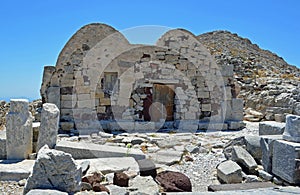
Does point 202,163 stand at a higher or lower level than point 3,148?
→ lower

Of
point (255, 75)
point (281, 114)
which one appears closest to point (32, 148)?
point (281, 114)

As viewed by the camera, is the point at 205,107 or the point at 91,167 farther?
the point at 205,107

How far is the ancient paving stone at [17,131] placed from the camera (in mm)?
5621

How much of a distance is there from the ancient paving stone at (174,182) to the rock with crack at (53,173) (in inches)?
53.3

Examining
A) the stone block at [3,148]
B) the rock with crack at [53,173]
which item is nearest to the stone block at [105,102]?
the stone block at [3,148]

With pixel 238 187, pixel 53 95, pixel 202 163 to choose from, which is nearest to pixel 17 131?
pixel 53 95

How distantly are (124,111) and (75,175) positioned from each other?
238 inches

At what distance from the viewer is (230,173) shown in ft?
16.4

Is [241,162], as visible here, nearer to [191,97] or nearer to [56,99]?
[191,97]

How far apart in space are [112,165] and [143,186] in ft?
4.89

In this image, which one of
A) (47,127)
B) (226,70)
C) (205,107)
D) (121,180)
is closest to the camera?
(121,180)

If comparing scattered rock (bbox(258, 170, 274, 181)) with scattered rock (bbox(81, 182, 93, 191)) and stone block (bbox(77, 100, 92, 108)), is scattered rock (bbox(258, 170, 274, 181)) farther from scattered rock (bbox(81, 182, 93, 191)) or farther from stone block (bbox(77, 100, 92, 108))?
stone block (bbox(77, 100, 92, 108))

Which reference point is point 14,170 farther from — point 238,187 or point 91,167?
point 238,187

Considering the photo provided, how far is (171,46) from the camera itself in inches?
418
